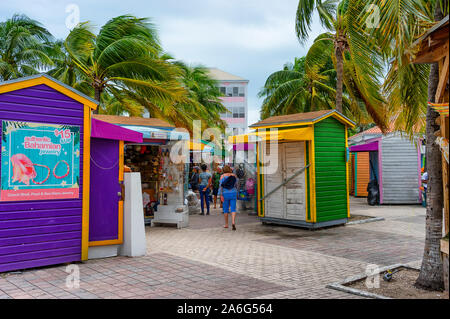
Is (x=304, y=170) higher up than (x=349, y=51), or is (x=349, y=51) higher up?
(x=349, y=51)

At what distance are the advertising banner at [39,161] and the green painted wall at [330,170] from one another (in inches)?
248

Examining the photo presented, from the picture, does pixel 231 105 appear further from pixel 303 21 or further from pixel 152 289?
pixel 152 289

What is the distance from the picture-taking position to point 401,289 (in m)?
5.16

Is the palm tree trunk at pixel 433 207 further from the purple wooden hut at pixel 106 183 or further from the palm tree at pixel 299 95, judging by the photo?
the palm tree at pixel 299 95

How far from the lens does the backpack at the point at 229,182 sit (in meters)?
10.4

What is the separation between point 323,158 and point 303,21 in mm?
4084

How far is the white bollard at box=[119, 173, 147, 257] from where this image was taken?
23.9ft

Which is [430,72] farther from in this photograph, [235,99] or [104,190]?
[235,99]

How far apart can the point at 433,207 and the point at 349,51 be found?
27.6ft

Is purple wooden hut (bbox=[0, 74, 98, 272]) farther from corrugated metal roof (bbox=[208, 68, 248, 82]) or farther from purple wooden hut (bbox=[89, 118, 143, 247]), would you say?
corrugated metal roof (bbox=[208, 68, 248, 82])

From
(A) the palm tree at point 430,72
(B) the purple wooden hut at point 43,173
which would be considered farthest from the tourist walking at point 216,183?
(A) the palm tree at point 430,72

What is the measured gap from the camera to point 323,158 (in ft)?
34.8

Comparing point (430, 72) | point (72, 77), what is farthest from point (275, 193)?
point (72, 77)

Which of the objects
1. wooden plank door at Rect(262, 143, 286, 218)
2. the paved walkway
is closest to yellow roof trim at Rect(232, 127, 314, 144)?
wooden plank door at Rect(262, 143, 286, 218)
